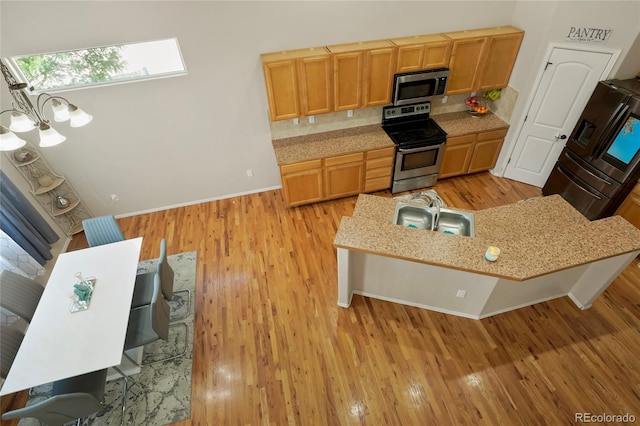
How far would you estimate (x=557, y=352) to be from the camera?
9.82 feet

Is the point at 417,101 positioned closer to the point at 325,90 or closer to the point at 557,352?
the point at 325,90

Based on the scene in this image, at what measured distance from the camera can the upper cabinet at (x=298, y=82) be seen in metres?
3.76

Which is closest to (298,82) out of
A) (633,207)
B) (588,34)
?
(588,34)

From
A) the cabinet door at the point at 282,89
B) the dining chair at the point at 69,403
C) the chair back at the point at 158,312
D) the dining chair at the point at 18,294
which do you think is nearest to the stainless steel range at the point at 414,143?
the cabinet door at the point at 282,89

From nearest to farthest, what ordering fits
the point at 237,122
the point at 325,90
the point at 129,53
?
the point at 129,53 → the point at 325,90 → the point at 237,122

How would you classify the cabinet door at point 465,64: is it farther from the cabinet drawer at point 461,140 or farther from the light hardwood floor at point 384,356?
the light hardwood floor at point 384,356

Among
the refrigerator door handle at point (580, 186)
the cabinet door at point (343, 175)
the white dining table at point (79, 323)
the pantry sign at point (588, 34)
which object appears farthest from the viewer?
the cabinet door at point (343, 175)

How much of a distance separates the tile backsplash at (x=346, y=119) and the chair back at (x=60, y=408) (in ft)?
11.7

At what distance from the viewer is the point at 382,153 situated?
4.48 metres

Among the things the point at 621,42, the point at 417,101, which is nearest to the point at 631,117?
the point at 621,42

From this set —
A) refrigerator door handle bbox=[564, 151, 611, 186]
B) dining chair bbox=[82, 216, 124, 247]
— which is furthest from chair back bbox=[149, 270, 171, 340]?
refrigerator door handle bbox=[564, 151, 611, 186]

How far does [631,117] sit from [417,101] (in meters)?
2.31

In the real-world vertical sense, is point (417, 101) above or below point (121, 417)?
above

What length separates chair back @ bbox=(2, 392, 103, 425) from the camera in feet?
6.88
